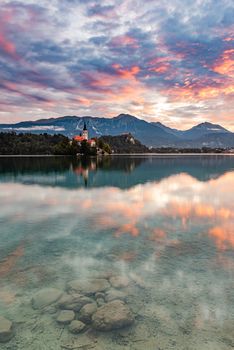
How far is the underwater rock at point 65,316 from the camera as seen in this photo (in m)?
9.79

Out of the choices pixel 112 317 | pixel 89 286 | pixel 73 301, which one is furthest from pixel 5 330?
pixel 89 286

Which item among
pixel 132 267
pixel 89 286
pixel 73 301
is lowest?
pixel 132 267

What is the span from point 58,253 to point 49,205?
15156 mm

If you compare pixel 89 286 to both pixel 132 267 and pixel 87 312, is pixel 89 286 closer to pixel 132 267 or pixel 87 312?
pixel 87 312

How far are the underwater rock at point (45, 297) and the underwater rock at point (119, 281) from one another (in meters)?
2.38

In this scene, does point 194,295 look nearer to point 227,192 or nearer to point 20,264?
point 20,264

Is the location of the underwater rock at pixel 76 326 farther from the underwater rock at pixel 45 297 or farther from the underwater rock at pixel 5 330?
the underwater rock at pixel 5 330

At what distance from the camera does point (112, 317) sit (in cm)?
975

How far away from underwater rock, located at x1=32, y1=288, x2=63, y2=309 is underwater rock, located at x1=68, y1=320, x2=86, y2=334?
5.86 ft

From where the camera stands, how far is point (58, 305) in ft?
35.3

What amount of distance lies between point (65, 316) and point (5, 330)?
1.97 meters

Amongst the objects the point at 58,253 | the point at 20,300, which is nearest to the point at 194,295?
the point at 20,300

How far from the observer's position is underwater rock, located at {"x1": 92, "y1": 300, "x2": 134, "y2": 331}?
371 inches

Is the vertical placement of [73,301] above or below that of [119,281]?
above
